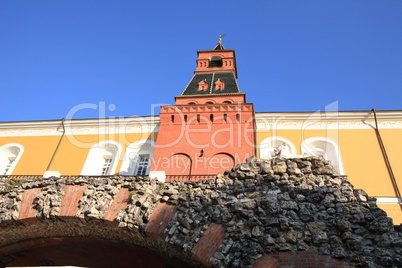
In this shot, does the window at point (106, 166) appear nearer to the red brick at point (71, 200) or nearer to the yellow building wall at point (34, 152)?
the yellow building wall at point (34, 152)

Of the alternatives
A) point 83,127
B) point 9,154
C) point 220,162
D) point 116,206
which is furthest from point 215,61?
point 116,206

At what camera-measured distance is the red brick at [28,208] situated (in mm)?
7309

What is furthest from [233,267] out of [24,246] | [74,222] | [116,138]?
[116,138]

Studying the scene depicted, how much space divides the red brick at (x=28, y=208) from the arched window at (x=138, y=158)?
5242 mm

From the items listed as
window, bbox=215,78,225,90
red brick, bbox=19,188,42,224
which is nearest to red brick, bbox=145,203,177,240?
red brick, bbox=19,188,42,224

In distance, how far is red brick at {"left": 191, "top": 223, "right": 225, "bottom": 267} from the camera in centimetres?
536

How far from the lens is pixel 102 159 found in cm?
1459

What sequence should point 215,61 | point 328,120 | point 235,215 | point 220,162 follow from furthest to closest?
point 215,61
point 328,120
point 220,162
point 235,215

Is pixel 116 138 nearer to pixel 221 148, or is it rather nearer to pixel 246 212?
pixel 221 148

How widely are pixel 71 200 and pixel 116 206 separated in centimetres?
124

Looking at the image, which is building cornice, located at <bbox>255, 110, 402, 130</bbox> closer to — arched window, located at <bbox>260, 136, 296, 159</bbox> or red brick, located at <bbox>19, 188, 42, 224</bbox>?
arched window, located at <bbox>260, 136, 296, 159</bbox>

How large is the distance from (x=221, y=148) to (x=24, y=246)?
6.93 m

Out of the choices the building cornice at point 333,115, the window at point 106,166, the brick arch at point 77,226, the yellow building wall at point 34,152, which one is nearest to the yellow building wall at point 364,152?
the building cornice at point 333,115

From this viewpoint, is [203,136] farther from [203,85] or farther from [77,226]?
[77,226]
